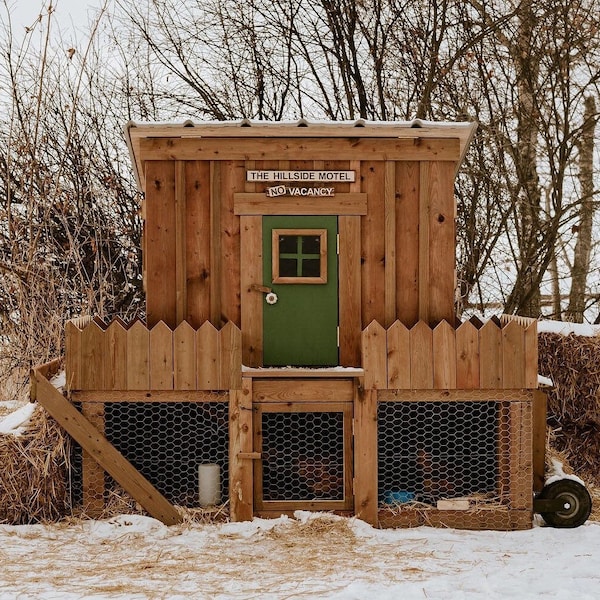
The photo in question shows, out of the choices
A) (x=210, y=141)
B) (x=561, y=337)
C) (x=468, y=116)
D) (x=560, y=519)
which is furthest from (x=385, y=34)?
(x=560, y=519)

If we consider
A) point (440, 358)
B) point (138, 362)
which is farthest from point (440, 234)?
point (138, 362)

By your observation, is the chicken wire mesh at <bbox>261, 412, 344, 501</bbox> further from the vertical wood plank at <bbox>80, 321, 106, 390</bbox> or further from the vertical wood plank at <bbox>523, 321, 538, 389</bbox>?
the vertical wood plank at <bbox>523, 321, 538, 389</bbox>

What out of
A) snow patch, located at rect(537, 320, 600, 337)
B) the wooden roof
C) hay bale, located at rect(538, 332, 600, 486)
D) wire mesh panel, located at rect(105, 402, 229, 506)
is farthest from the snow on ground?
the wooden roof

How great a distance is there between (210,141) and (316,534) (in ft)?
10.3

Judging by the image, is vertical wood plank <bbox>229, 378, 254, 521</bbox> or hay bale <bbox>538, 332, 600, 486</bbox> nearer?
vertical wood plank <bbox>229, 378, 254, 521</bbox>

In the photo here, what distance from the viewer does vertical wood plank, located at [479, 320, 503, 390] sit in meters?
6.10

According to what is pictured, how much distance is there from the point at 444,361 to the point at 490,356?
36 centimetres

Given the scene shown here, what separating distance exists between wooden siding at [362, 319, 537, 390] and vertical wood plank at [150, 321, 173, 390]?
1.47 m

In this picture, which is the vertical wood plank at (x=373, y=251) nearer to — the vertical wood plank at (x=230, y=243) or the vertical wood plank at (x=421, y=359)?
the vertical wood plank at (x=421, y=359)

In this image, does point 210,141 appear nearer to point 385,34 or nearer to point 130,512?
point 130,512

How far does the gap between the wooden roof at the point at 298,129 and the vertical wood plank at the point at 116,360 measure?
4.95ft

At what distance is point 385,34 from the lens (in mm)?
12031

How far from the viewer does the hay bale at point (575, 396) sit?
336 inches

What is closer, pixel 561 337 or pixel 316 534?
pixel 316 534
